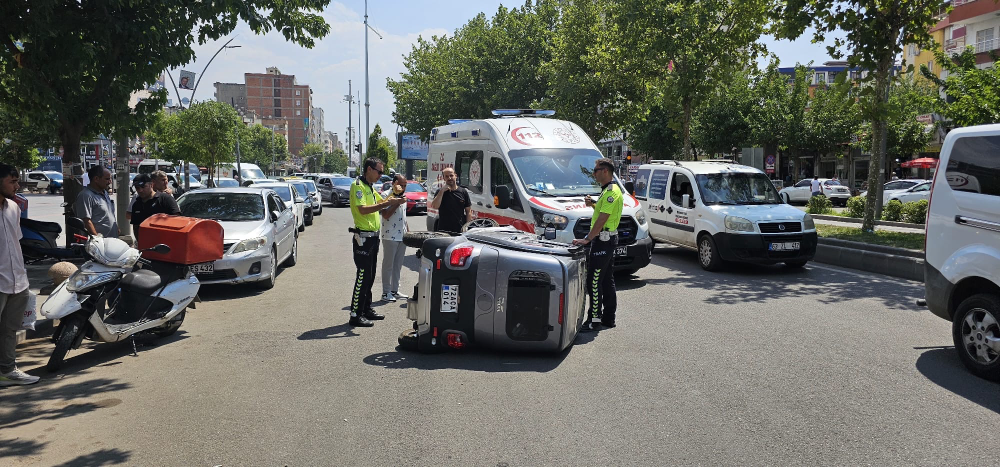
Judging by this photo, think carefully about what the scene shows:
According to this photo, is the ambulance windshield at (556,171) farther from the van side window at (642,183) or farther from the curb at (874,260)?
the curb at (874,260)

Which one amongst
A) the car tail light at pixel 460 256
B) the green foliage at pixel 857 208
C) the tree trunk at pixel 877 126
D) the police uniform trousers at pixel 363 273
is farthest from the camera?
the green foliage at pixel 857 208

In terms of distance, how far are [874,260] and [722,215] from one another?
285 cm

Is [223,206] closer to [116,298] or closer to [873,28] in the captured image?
[116,298]

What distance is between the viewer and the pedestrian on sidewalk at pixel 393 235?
8.55 meters

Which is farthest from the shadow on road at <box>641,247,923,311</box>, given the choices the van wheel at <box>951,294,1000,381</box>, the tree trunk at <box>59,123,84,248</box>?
the tree trunk at <box>59,123,84,248</box>

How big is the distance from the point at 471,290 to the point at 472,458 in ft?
7.40

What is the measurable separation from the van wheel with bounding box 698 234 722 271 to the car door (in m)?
0.35

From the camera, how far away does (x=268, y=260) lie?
1047 centimetres

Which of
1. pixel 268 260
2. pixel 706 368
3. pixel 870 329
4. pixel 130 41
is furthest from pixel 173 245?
pixel 870 329

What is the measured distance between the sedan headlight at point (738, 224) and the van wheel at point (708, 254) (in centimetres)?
44

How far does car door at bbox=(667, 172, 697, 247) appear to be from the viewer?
43.0ft

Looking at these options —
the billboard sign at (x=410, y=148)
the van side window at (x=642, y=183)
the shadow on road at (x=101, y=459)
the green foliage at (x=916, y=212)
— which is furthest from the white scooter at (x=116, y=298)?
the billboard sign at (x=410, y=148)

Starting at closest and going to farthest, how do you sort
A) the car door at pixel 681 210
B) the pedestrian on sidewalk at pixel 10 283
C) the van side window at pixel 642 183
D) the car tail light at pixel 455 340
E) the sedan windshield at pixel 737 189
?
1. the pedestrian on sidewalk at pixel 10 283
2. the car tail light at pixel 455 340
3. the sedan windshield at pixel 737 189
4. the car door at pixel 681 210
5. the van side window at pixel 642 183

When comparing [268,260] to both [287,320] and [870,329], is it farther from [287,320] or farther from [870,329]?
[870,329]
